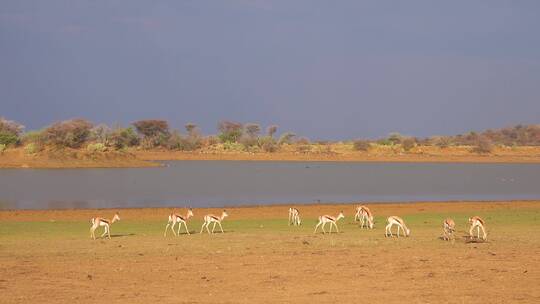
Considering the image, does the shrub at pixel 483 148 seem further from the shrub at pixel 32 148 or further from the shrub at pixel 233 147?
the shrub at pixel 32 148

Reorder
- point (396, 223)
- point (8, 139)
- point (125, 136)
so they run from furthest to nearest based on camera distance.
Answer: point (125, 136)
point (8, 139)
point (396, 223)

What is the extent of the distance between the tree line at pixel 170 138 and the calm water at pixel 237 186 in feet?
36.4

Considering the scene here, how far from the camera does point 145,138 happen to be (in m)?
96.4

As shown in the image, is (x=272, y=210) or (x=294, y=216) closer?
(x=294, y=216)

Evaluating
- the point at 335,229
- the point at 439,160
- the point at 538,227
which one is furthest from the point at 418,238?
the point at 439,160

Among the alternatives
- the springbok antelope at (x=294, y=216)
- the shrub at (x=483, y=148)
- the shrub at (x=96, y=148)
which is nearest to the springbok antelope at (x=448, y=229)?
the springbok antelope at (x=294, y=216)

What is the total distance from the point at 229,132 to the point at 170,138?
49.0 ft

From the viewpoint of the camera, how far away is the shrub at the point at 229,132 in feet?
354

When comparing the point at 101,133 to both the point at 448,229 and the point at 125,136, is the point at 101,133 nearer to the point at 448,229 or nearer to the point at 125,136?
the point at 125,136

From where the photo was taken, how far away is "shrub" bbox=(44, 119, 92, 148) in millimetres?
71562

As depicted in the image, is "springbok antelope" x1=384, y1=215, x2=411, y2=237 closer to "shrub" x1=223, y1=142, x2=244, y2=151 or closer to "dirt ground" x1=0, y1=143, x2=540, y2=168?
"dirt ground" x1=0, y1=143, x2=540, y2=168

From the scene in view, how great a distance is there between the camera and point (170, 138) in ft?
321

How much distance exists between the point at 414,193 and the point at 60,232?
2651cm

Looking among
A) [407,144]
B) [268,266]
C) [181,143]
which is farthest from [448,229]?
[407,144]
